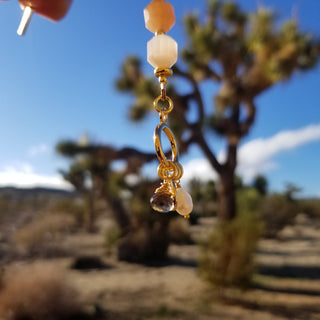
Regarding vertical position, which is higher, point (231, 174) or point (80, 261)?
point (231, 174)

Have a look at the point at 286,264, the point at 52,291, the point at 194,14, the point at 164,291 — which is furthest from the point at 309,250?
the point at 52,291

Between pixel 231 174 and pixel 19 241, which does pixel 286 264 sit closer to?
pixel 231 174

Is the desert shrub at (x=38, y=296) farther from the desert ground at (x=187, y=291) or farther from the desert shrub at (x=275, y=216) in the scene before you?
the desert shrub at (x=275, y=216)

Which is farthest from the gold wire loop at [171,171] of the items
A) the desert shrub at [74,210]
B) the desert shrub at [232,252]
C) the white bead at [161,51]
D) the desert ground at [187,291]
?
the desert shrub at [74,210]

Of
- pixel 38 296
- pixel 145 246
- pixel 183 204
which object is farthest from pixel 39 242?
pixel 183 204

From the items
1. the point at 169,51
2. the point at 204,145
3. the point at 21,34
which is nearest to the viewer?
the point at 21,34

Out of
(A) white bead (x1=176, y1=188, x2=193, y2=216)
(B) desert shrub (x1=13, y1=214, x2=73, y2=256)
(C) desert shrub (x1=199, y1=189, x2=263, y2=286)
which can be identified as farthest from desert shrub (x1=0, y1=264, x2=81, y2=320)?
(B) desert shrub (x1=13, y1=214, x2=73, y2=256)
